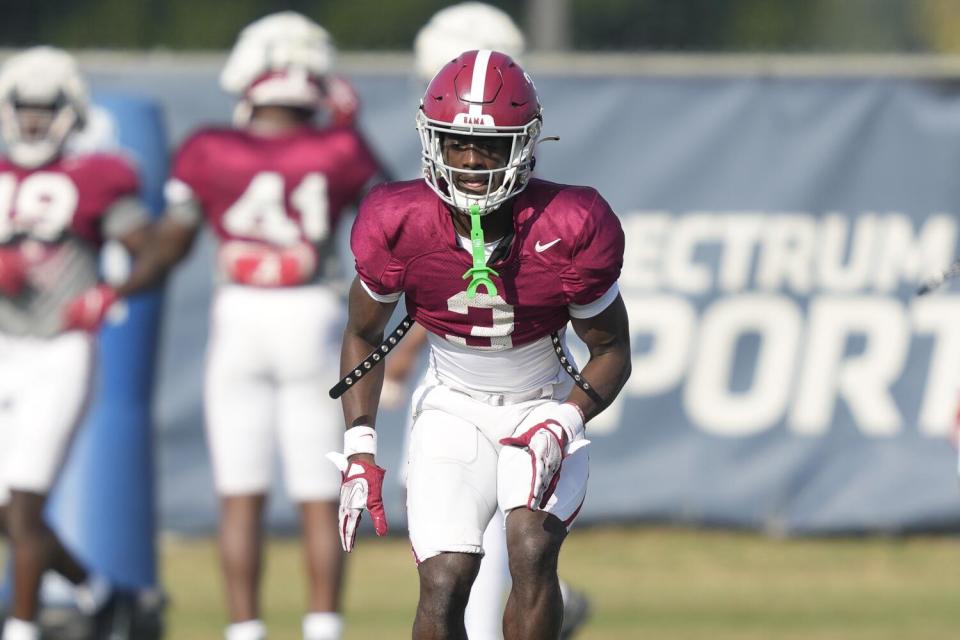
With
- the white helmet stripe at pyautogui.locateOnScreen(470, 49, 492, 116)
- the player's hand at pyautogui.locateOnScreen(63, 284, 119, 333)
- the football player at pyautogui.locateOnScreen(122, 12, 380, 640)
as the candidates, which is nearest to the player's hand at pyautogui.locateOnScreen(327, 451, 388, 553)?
the white helmet stripe at pyautogui.locateOnScreen(470, 49, 492, 116)

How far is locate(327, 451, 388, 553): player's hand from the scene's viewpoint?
5.24 metres

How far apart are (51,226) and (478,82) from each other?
9.35 feet

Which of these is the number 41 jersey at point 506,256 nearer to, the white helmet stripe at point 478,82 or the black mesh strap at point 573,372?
the black mesh strap at point 573,372

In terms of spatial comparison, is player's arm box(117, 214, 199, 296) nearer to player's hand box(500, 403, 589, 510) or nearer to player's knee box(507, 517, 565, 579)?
player's hand box(500, 403, 589, 510)

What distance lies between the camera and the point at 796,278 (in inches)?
416

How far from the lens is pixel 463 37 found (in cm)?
750

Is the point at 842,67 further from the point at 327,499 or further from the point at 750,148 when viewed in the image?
the point at 327,499

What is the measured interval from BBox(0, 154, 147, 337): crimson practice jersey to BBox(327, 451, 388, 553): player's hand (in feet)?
8.54

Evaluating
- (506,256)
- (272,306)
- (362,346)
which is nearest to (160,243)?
(272,306)

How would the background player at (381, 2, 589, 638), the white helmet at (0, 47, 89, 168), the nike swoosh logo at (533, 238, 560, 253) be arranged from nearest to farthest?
the nike swoosh logo at (533, 238, 560, 253) < the background player at (381, 2, 589, 638) < the white helmet at (0, 47, 89, 168)

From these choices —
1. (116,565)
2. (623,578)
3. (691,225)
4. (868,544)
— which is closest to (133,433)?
(116,565)

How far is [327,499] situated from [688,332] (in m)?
3.49

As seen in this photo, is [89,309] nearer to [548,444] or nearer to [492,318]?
[492,318]

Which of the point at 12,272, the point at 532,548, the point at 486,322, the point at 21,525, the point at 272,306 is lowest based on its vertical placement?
the point at 21,525
